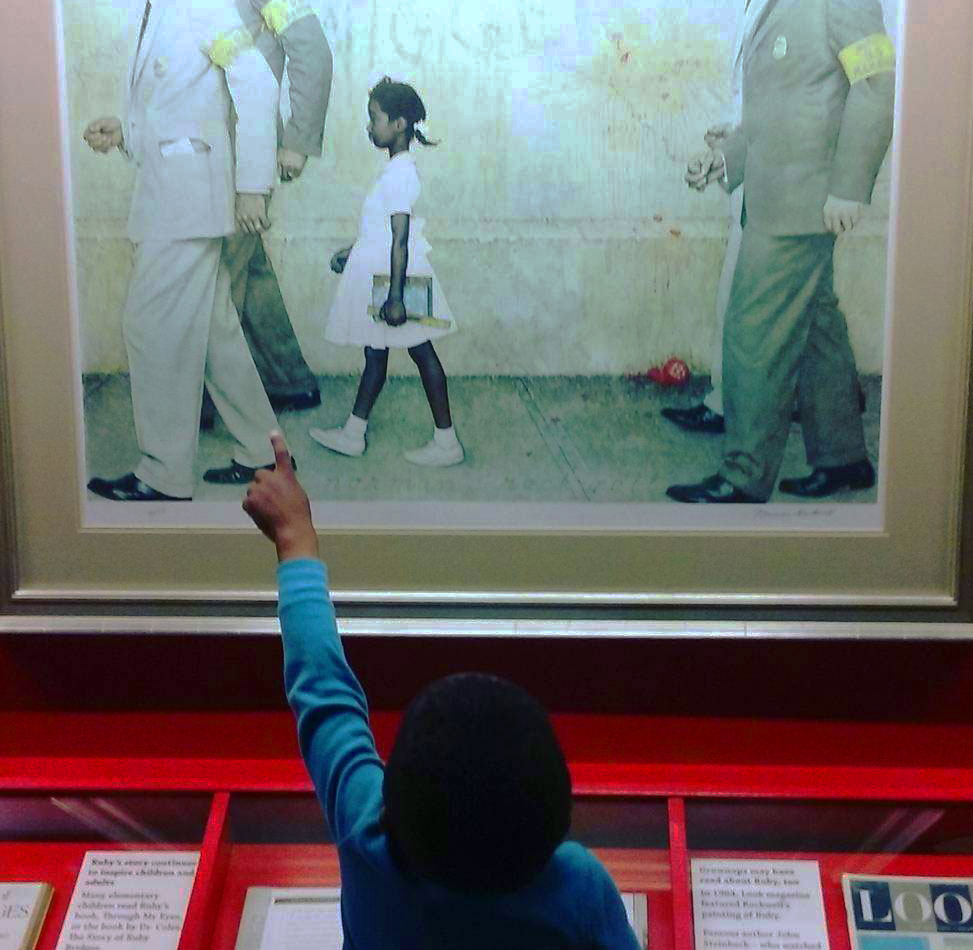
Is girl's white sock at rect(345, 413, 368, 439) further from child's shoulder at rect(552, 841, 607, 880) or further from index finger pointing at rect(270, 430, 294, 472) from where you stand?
child's shoulder at rect(552, 841, 607, 880)

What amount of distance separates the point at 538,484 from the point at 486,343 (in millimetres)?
194

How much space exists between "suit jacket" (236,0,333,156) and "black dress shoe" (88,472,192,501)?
18.9 inches

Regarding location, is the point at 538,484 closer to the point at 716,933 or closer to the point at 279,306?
the point at 279,306

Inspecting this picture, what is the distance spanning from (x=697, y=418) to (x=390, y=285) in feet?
1.41

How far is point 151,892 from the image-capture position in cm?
110

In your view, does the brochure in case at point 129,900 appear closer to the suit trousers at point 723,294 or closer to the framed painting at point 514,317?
the framed painting at point 514,317

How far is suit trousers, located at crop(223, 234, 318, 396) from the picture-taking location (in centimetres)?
125

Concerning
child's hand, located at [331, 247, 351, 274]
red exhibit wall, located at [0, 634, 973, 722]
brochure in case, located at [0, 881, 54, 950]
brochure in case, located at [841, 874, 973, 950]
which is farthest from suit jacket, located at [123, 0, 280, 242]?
brochure in case, located at [841, 874, 973, 950]

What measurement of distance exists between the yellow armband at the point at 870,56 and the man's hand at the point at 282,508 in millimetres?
834

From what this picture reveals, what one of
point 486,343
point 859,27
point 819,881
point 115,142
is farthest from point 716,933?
point 115,142

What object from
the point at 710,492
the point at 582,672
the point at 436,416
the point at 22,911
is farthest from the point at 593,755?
the point at 22,911

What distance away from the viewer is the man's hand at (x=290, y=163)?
122cm

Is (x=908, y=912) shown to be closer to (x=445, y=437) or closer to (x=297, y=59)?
(x=445, y=437)
